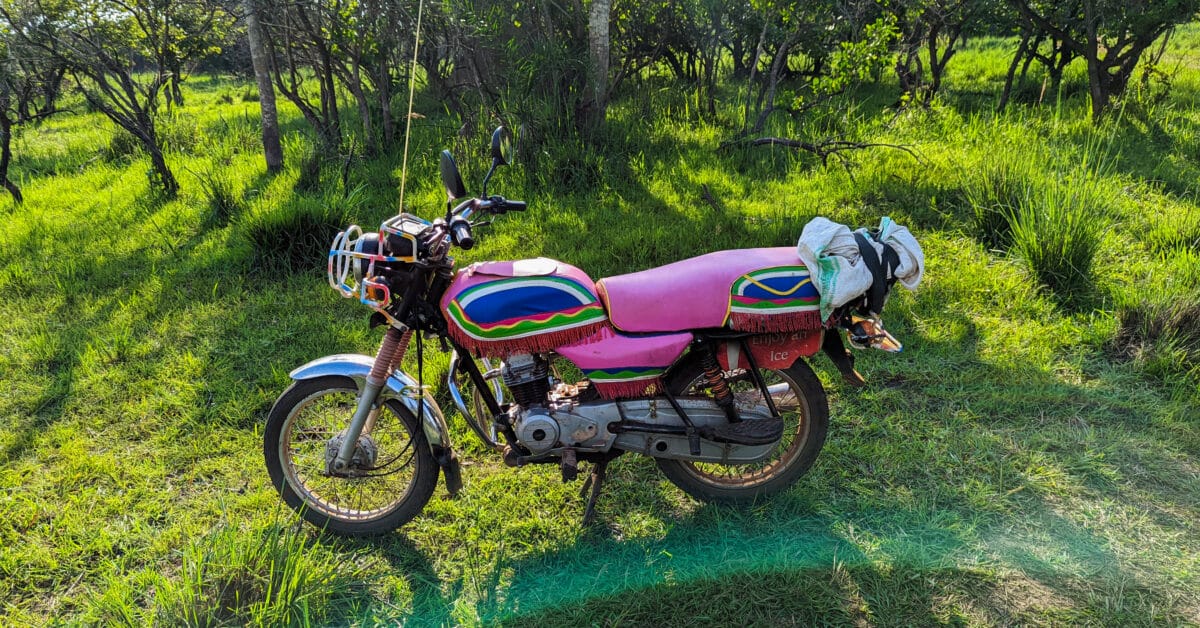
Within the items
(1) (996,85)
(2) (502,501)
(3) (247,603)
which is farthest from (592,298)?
(1) (996,85)

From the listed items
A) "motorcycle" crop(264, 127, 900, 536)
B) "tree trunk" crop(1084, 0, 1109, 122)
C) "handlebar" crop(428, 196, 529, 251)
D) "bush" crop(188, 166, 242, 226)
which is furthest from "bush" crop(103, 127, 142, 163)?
"tree trunk" crop(1084, 0, 1109, 122)

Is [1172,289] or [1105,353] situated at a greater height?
[1172,289]

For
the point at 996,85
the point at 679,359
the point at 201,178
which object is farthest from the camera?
the point at 996,85

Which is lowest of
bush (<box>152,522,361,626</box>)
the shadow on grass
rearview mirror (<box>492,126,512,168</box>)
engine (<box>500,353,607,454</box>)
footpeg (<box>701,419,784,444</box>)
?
the shadow on grass

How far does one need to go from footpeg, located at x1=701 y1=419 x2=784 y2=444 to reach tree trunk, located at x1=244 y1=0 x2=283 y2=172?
554cm

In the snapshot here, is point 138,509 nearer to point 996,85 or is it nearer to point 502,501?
point 502,501

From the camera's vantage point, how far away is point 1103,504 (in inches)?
106

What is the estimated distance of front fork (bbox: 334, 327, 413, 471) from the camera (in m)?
2.41

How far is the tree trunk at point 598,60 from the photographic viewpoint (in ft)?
19.6

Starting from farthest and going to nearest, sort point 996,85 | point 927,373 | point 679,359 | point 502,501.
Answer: point 996,85 → point 927,373 → point 502,501 → point 679,359

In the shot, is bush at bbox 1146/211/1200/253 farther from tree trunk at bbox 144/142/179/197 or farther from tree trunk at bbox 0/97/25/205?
tree trunk at bbox 0/97/25/205

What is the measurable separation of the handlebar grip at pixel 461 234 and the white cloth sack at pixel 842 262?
3.75 ft

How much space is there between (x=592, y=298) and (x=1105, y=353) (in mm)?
3042

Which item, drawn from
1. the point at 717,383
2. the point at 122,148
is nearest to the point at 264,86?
the point at 122,148
